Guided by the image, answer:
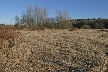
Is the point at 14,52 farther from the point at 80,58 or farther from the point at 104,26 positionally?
the point at 104,26

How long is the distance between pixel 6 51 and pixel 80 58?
3.13 m

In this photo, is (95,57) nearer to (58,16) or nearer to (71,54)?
(71,54)

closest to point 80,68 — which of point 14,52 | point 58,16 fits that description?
point 14,52

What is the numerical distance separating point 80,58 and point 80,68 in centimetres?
136

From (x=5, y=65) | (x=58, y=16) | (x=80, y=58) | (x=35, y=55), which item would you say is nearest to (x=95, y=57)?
(x=80, y=58)

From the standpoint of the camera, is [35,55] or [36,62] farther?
[35,55]

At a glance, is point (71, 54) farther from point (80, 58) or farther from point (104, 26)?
point (104, 26)

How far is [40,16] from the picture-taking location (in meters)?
57.2

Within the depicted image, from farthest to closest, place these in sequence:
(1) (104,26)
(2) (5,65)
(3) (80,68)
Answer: (1) (104,26) → (2) (5,65) → (3) (80,68)

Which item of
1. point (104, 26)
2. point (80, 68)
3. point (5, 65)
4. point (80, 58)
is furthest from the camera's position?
point (104, 26)

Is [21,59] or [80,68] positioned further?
[21,59]

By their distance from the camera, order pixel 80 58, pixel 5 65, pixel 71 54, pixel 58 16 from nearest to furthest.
Result: pixel 5 65 → pixel 80 58 → pixel 71 54 → pixel 58 16

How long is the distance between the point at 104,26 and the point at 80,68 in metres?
44.2

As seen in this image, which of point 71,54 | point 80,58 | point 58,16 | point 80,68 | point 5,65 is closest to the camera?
point 80,68
